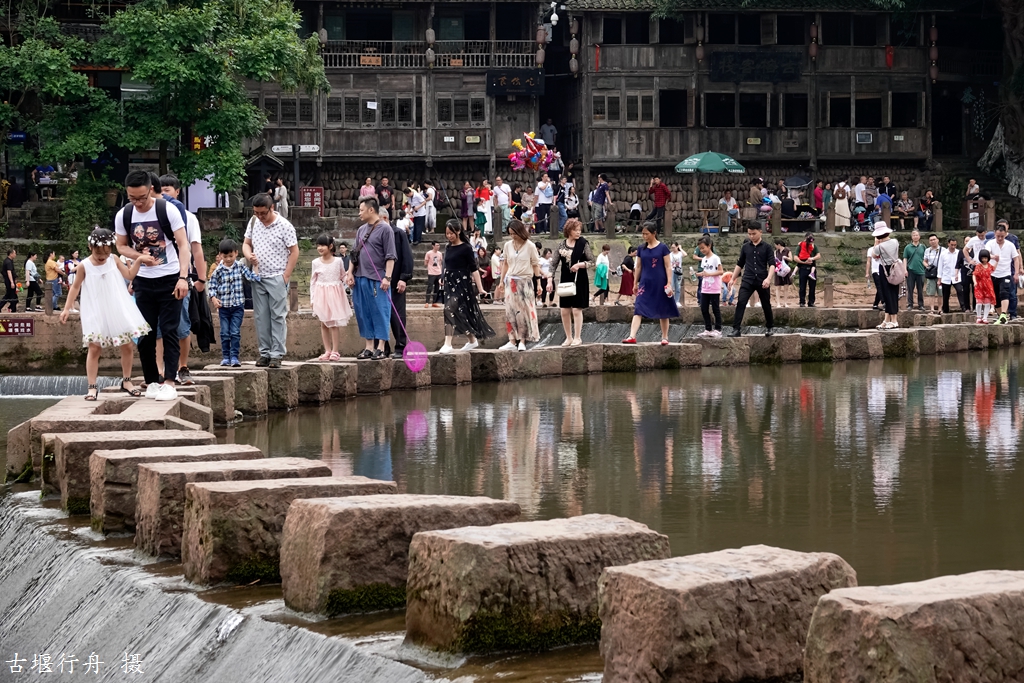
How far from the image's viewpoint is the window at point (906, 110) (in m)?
46.9

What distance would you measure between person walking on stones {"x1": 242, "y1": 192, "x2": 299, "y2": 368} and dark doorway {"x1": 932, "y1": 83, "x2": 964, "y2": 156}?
124ft

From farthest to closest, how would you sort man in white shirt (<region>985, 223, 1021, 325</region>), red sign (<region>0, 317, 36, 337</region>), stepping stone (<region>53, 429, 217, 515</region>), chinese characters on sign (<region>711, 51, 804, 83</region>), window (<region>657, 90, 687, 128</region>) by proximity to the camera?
1. window (<region>657, 90, 687, 128</region>)
2. chinese characters on sign (<region>711, 51, 804, 83</region>)
3. red sign (<region>0, 317, 36, 337</region>)
4. man in white shirt (<region>985, 223, 1021, 325</region>)
5. stepping stone (<region>53, 429, 217, 515</region>)

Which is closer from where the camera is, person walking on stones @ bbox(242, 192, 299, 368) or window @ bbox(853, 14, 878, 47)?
person walking on stones @ bbox(242, 192, 299, 368)

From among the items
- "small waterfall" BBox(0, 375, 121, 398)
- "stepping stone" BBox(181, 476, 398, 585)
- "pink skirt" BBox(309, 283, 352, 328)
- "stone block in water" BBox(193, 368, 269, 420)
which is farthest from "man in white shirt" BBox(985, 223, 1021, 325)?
"stepping stone" BBox(181, 476, 398, 585)

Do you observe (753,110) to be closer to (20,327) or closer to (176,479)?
(20,327)

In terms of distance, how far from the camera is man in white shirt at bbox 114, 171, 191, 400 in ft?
36.3

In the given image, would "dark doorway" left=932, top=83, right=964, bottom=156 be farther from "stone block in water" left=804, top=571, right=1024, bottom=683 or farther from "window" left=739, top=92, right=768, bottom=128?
"stone block in water" left=804, top=571, right=1024, bottom=683

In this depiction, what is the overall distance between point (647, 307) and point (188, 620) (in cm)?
1258

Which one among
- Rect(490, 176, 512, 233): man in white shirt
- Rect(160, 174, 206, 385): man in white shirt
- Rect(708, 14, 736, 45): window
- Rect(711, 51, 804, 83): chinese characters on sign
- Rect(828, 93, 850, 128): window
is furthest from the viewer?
Rect(828, 93, 850, 128): window

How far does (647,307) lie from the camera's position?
18.5 m

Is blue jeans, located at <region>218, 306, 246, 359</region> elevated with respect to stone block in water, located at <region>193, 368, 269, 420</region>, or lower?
elevated

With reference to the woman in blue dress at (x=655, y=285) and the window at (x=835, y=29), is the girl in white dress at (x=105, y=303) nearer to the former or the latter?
the woman in blue dress at (x=655, y=285)

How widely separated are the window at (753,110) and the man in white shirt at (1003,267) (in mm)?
23095

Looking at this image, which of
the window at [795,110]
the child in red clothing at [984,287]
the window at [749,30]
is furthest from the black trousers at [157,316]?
the window at [795,110]
